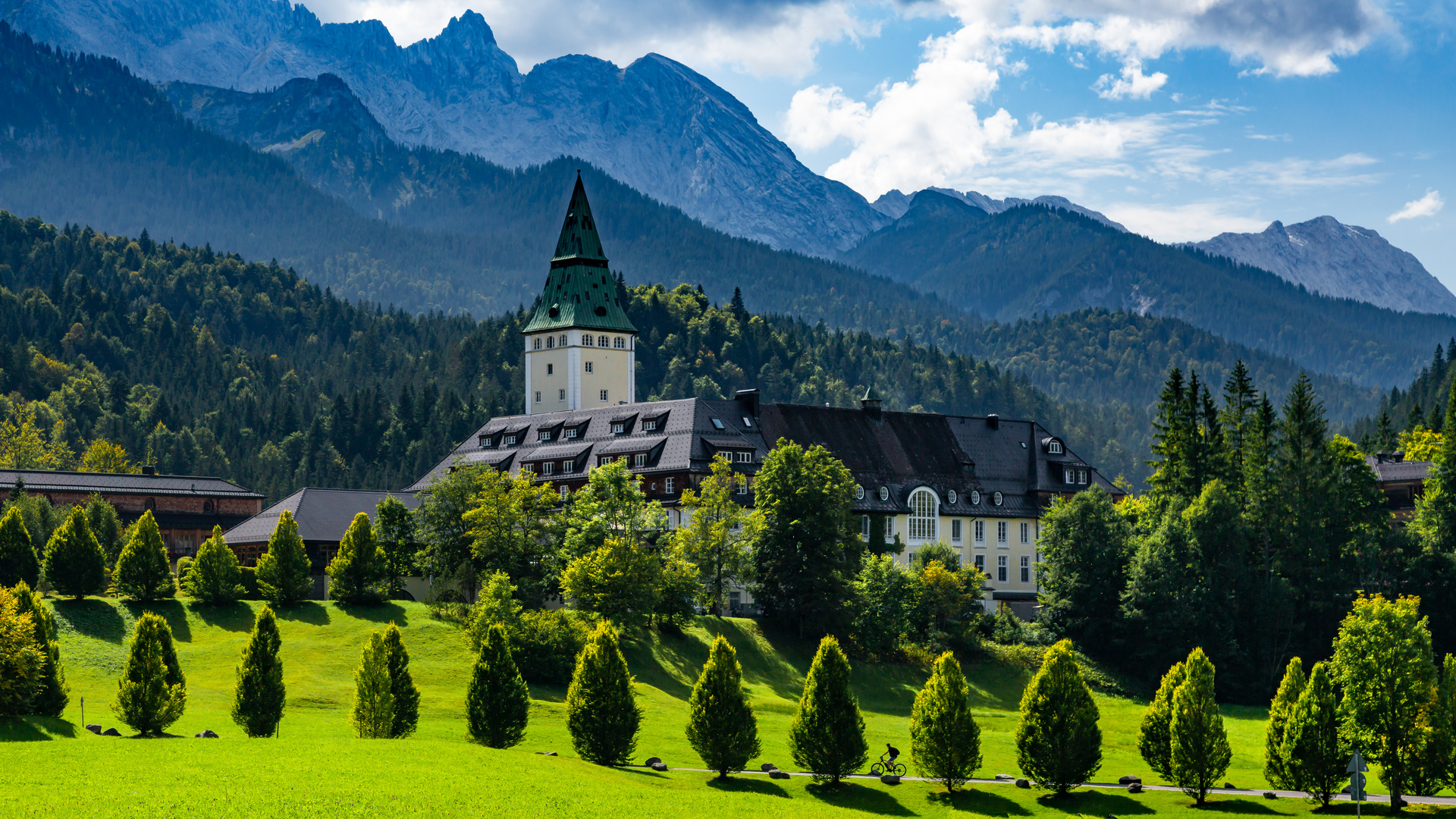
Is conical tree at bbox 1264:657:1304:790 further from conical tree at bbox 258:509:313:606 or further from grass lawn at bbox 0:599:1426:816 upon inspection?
conical tree at bbox 258:509:313:606

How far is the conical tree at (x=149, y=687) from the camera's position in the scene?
219 ft

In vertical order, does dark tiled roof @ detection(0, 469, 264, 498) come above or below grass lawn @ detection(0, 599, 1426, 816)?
above

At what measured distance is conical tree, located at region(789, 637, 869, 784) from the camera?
6912 centimetres

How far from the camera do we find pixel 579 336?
516 feet

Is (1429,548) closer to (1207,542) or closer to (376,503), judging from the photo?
(1207,542)

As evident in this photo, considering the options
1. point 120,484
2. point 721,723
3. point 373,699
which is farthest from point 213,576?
point 120,484

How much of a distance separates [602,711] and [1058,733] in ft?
65.4

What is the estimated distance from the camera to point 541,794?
191ft

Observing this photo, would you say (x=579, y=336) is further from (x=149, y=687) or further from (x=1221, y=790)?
(x=1221, y=790)

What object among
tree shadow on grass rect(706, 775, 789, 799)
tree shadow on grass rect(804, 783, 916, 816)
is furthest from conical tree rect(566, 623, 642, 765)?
tree shadow on grass rect(804, 783, 916, 816)

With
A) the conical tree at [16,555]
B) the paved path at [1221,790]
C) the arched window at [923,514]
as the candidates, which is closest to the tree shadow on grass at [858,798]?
the paved path at [1221,790]

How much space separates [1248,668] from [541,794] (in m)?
65.6

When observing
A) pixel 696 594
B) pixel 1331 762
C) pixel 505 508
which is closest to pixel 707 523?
pixel 696 594

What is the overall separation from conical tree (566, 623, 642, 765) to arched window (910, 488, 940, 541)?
5920cm
